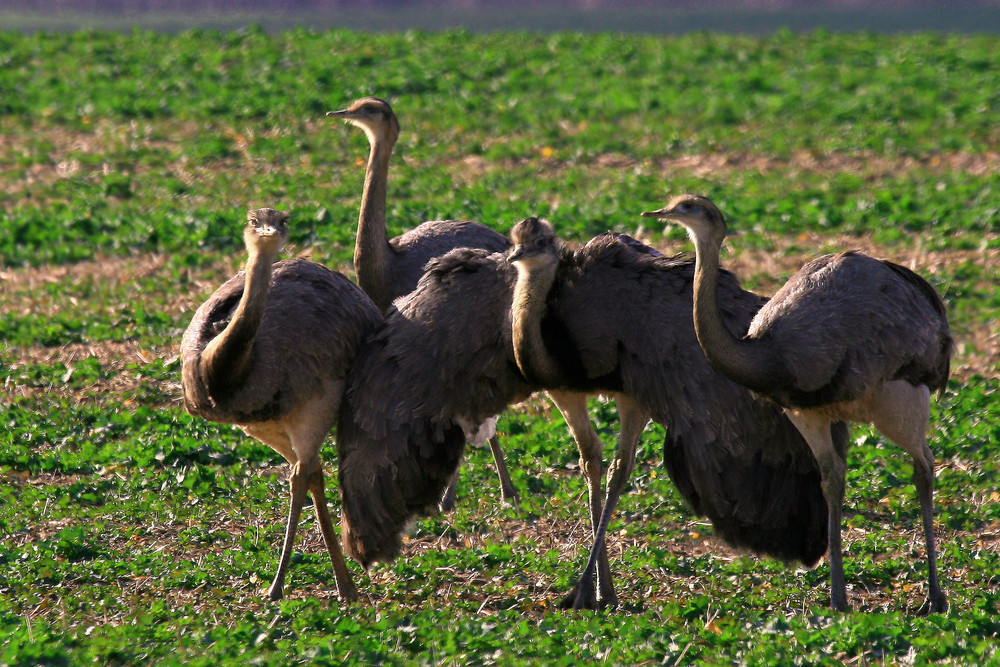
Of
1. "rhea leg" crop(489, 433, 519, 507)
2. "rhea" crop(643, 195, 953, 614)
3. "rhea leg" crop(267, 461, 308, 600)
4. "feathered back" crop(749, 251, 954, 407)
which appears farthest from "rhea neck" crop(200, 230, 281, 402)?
"feathered back" crop(749, 251, 954, 407)

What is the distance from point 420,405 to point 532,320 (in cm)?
67

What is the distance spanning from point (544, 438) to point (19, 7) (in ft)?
112

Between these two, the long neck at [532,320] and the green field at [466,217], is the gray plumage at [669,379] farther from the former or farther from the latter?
the green field at [466,217]

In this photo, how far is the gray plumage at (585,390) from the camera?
6328 millimetres

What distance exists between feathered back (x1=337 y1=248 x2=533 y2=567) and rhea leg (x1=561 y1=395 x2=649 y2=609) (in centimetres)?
50

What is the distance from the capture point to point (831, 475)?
6.41m

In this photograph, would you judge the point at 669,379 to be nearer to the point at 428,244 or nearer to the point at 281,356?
the point at 281,356

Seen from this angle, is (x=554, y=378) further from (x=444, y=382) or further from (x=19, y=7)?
(x=19, y=7)

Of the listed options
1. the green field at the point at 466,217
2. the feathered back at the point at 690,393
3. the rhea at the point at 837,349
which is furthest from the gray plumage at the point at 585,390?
the green field at the point at 466,217

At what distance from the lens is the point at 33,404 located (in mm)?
8750

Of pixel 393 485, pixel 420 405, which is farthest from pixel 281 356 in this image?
pixel 393 485

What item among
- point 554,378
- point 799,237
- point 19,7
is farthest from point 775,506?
point 19,7

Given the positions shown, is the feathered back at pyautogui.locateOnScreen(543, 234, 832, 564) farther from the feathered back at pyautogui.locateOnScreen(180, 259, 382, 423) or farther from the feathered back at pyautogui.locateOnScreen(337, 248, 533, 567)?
the feathered back at pyautogui.locateOnScreen(180, 259, 382, 423)

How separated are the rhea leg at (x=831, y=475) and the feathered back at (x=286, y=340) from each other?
6.84 ft
